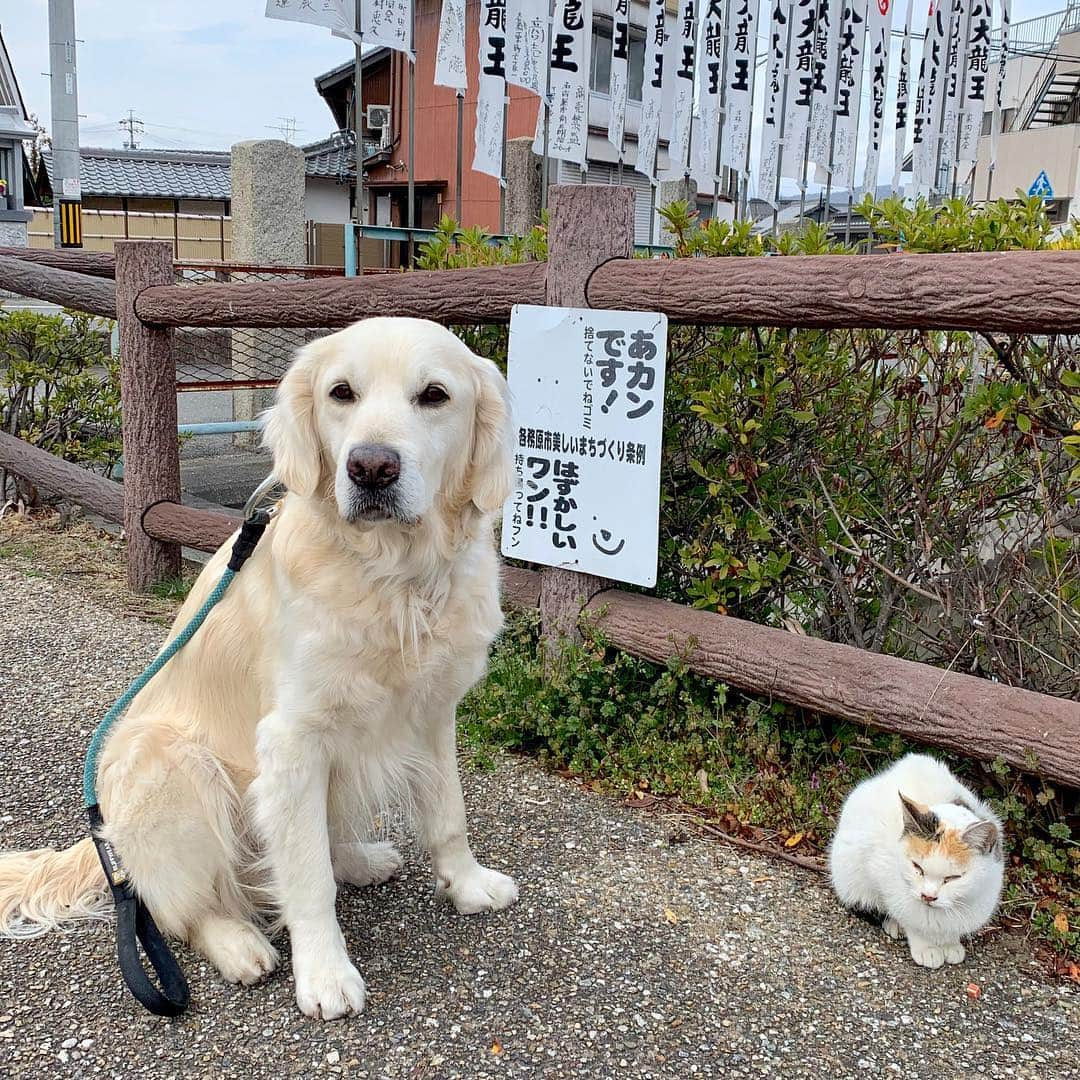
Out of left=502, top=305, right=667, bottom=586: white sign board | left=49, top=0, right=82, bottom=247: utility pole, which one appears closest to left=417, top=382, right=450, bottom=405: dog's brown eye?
left=502, top=305, right=667, bottom=586: white sign board

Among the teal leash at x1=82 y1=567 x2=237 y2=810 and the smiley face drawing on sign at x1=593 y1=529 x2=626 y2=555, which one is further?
the smiley face drawing on sign at x1=593 y1=529 x2=626 y2=555

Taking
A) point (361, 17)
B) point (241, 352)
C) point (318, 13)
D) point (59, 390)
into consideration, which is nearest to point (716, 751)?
point (59, 390)

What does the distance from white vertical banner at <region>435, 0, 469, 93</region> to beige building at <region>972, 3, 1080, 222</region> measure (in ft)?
69.8

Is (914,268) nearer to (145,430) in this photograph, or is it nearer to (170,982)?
(170,982)

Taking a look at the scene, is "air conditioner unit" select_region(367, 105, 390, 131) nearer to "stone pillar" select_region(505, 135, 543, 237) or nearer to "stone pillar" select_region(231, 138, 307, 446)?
"stone pillar" select_region(231, 138, 307, 446)

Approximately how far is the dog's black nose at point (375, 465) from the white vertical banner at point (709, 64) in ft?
40.1

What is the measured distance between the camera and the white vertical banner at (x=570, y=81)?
967 centimetres

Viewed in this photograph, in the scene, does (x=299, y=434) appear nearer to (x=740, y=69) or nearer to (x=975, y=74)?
(x=740, y=69)

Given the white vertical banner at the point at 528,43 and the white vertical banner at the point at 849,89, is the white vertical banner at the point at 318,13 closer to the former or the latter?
the white vertical banner at the point at 528,43

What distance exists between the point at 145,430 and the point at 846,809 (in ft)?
13.5

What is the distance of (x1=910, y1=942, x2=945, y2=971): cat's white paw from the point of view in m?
2.54

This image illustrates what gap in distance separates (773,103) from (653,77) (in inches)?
125

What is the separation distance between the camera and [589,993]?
240 centimetres

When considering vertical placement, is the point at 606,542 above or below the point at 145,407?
below
